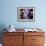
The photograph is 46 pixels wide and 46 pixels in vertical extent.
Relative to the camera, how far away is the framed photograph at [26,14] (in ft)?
14.9

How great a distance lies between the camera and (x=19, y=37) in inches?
161

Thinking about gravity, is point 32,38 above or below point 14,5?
below

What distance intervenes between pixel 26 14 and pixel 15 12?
0.38 metres

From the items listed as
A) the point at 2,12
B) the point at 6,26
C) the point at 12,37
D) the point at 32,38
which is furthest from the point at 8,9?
the point at 32,38

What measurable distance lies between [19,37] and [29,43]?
14.0 inches

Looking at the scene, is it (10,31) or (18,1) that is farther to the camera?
(18,1)

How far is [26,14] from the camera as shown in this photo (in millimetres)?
4555

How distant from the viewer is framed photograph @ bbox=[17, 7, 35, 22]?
14.9 ft

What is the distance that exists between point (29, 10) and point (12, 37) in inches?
43.9

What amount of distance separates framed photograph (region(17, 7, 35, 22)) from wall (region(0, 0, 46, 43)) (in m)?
0.10

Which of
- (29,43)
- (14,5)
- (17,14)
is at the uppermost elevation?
(14,5)

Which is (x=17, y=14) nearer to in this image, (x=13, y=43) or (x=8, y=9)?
(x=8, y=9)

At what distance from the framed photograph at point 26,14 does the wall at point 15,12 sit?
0.10m

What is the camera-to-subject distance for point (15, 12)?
4.54 metres
